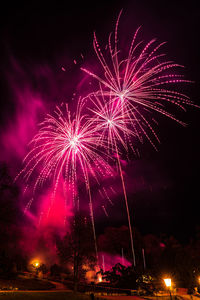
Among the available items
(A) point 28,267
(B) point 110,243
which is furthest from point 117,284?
(B) point 110,243

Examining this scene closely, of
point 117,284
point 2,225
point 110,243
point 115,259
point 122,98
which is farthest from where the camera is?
point 110,243

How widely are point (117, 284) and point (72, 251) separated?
23.8ft

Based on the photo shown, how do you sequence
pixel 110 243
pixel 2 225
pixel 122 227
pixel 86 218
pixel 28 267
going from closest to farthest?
pixel 2 225 → pixel 86 218 → pixel 28 267 → pixel 110 243 → pixel 122 227

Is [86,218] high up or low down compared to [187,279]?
up

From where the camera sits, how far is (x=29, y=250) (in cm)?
3862

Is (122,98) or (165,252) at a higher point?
(122,98)

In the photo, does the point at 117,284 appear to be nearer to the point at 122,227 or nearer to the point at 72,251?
the point at 72,251

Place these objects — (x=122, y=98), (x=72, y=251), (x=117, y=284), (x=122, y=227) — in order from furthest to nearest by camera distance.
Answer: (x=122, y=227) < (x=72, y=251) < (x=117, y=284) < (x=122, y=98)

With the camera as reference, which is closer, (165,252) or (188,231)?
(165,252)

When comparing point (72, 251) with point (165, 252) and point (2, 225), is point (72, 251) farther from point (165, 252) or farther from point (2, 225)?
point (165, 252)

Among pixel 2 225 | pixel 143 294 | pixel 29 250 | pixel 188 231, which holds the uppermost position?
pixel 188 231

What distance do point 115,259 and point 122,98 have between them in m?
35.7

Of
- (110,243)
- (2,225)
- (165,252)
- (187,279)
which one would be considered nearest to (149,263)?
(165,252)

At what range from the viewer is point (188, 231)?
160 feet
